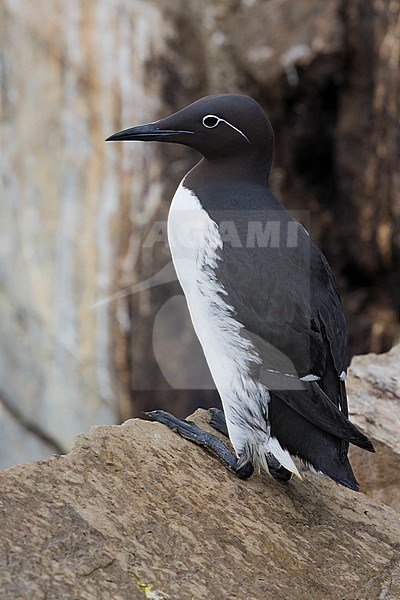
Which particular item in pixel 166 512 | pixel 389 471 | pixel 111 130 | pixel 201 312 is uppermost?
pixel 111 130

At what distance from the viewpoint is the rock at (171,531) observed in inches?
91.0

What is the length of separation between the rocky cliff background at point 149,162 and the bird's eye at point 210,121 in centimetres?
368

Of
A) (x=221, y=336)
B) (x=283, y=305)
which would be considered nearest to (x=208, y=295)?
(x=221, y=336)

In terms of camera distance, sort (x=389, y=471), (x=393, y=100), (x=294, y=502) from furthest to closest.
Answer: (x=393, y=100)
(x=389, y=471)
(x=294, y=502)

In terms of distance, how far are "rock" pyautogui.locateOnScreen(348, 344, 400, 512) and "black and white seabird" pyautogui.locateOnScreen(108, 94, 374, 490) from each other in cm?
78

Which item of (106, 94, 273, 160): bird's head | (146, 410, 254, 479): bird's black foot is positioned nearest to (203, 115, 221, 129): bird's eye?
(106, 94, 273, 160): bird's head

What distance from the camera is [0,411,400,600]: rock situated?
231cm

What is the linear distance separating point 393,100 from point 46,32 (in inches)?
109

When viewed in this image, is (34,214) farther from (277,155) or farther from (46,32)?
(277,155)

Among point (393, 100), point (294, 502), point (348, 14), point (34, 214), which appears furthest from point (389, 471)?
point (34, 214)

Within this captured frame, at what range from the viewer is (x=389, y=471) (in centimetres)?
382

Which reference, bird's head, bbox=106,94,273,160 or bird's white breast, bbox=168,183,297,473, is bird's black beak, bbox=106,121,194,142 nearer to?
bird's head, bbox=106,94,273,160

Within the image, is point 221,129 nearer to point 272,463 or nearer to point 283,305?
point 283,305

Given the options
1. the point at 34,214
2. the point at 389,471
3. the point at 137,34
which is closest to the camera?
the point at 389,471
